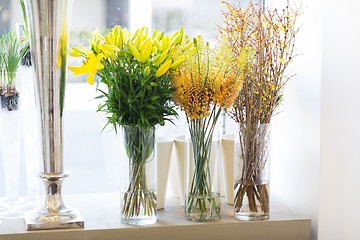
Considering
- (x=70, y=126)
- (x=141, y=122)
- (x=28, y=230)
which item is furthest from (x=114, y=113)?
(x=70, y=126)

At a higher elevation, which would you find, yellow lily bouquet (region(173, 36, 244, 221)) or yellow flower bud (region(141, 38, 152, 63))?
yellow flower bud (region(141, 38, 152, 63))

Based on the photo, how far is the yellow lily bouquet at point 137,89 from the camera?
120 cm

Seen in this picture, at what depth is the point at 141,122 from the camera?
123 cm

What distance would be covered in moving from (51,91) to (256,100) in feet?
1.71

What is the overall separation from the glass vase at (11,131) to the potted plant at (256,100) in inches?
22.6

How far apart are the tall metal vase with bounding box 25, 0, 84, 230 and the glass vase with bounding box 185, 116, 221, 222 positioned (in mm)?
292

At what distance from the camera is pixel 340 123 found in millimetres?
1310

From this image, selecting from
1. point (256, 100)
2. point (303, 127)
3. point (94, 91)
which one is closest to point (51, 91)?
point (94, 91)

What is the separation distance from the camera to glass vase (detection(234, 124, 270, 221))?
4.31 feet

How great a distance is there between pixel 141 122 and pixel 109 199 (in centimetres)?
41

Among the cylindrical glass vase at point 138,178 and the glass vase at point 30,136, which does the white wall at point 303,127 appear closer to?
the cylindrical glass vase at point 138,178

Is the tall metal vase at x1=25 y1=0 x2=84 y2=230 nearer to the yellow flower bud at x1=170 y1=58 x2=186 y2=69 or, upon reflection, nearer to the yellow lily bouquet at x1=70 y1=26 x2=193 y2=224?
the yellow lily bouquet at x1=70 y1=26 x2=193 y2=224

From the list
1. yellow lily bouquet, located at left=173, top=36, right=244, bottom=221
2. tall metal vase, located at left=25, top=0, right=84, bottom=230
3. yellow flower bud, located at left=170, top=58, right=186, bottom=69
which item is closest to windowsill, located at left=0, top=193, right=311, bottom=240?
tall metal vase, located at left=25, top=0, right=84, bottom=230

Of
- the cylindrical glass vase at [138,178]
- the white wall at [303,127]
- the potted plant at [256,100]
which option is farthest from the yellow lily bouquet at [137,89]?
the white wall at [303,127]
